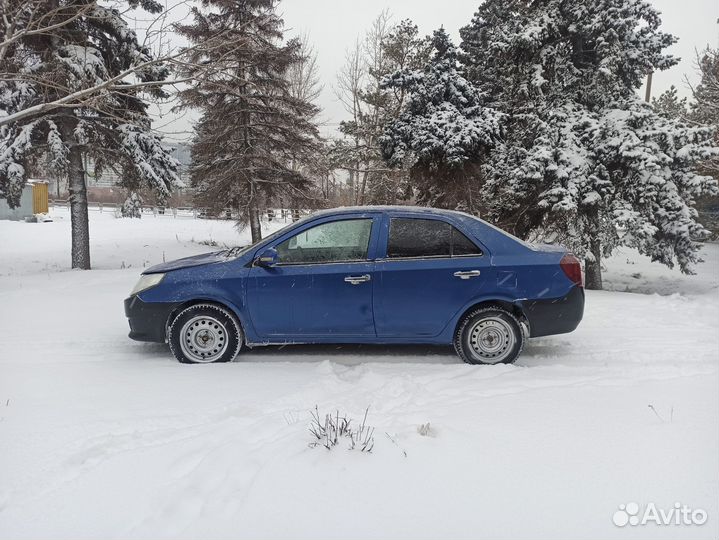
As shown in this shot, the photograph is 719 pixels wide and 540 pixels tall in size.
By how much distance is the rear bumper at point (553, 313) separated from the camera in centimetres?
472

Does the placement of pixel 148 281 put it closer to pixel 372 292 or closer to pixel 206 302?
pixel 206 302

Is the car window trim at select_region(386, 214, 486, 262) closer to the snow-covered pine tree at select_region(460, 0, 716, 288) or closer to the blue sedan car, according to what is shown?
the blue sedan car

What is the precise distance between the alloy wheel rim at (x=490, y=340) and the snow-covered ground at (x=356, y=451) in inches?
10.1

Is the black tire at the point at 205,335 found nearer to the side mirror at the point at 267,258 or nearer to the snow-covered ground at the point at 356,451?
the snow-covered ground at the point at 356,451

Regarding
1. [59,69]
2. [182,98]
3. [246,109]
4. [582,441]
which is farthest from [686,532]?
[182,98]

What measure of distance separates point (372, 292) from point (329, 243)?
72 cm

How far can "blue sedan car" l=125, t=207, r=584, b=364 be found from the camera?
4.71 m

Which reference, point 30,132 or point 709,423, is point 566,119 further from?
point 30,132

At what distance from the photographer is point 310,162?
1579 centimetres

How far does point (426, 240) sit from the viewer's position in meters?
4.84

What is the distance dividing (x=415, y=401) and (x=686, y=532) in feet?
6.14

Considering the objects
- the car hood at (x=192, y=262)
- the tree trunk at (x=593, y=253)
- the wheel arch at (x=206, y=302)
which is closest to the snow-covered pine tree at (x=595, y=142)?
the tree trunk at (x=593, y=253)

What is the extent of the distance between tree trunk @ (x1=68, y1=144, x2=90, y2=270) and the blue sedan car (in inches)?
388

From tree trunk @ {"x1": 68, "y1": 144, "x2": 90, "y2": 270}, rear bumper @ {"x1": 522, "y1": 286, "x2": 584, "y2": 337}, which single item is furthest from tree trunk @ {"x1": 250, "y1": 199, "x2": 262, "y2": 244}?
rear bumper @ {"x1": 522, "y1": 286, "x2": 584, "y2": 337}
